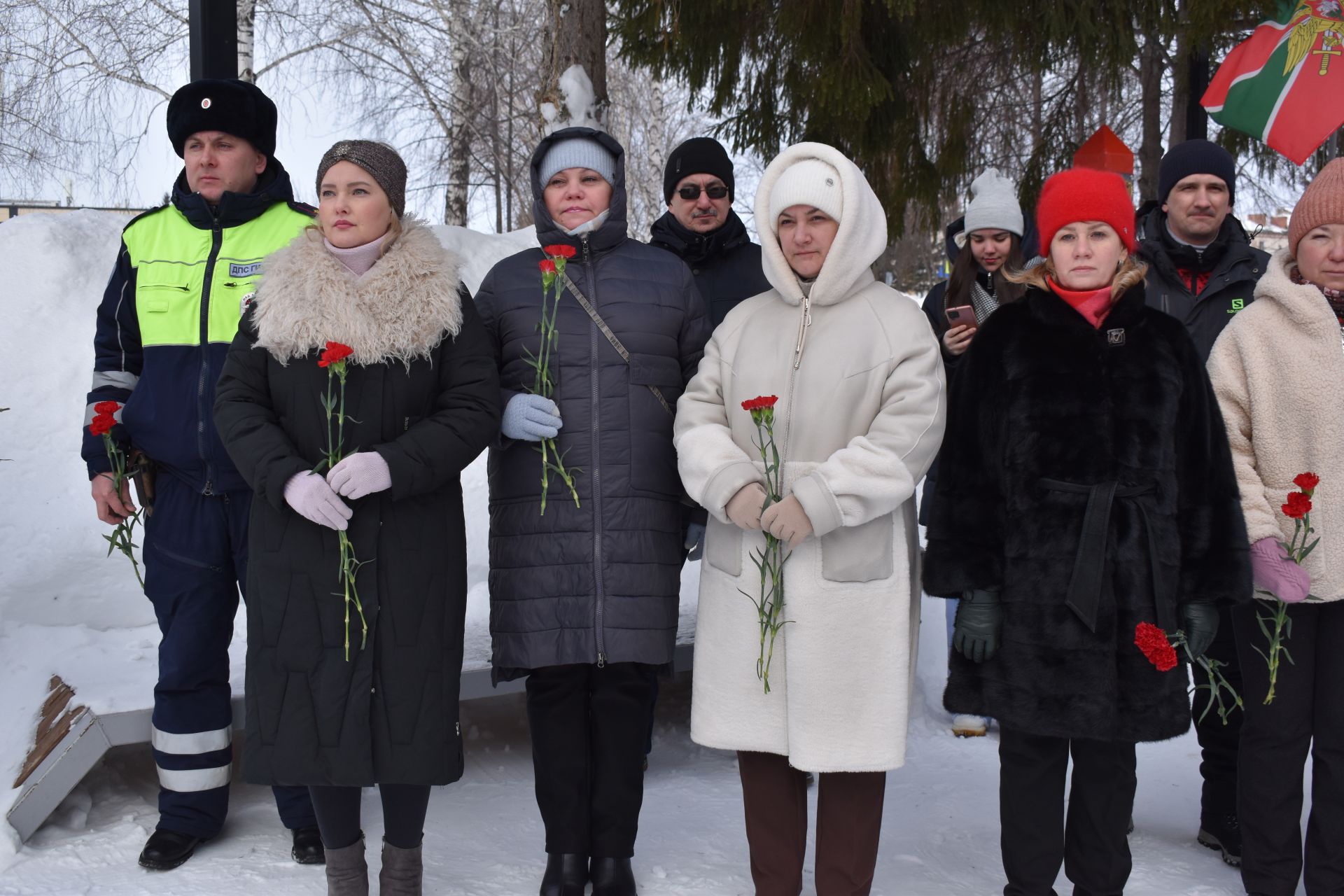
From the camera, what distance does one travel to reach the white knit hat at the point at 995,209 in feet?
13.5

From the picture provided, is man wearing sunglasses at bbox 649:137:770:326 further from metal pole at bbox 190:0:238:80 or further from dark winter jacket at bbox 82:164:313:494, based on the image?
metal pole at bbox 190:0:238:80

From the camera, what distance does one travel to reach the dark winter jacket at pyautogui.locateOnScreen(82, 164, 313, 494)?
325cm

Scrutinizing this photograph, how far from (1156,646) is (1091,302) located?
0.81 metres

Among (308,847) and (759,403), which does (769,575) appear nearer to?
(759,403)

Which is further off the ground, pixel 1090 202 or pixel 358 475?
pixel 1090 202

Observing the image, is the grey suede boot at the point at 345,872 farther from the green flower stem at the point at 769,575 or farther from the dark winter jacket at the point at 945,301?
the dark winter jacket at the point at 945,301

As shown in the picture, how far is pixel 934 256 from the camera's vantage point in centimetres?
2969

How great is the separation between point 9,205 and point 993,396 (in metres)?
14.8

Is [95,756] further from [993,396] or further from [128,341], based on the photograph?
[993,396]

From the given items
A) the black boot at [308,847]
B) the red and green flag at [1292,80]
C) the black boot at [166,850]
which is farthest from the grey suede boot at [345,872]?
the red and green flag at [1292,80]

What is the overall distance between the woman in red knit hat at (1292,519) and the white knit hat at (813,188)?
1.10 m

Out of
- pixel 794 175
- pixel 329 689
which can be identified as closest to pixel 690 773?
pixel 329 689

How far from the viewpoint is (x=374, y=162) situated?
2869 mm

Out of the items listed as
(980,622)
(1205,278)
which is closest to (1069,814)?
(980,622)
